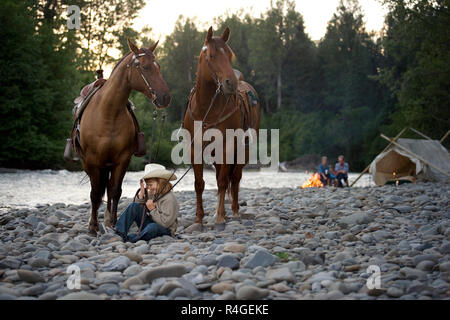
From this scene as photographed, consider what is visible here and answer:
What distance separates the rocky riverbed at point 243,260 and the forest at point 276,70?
850 inches

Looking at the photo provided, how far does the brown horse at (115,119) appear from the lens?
6.54 m

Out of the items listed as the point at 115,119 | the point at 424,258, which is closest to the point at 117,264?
the point at 115,119

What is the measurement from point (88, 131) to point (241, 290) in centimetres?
379

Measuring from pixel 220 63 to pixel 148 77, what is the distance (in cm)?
102

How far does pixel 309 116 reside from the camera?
50688mm

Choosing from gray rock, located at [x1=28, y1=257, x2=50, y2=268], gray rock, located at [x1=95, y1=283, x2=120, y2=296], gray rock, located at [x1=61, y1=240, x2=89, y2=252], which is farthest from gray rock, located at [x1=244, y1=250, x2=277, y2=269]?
gray rock, located at [x1=61, y1=240, x2=89, y2=252]

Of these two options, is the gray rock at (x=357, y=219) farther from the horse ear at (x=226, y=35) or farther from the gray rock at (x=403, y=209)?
the horse ear at (x=226, y=35)

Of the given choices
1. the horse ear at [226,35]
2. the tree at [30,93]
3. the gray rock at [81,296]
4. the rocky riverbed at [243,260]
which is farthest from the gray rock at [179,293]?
the tree at [30,93]

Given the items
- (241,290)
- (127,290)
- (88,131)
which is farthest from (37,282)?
(88,131)

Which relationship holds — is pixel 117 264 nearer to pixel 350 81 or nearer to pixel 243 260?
pixel 243 260

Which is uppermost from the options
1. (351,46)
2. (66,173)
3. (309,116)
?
(351,46)

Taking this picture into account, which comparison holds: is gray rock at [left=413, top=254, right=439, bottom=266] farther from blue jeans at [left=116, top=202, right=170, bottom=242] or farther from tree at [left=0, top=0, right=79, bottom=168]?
tree at [left=0, top=0, right=79, bottom=168]

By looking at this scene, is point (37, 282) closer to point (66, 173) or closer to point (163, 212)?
point (163, 212)

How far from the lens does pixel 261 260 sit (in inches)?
189
